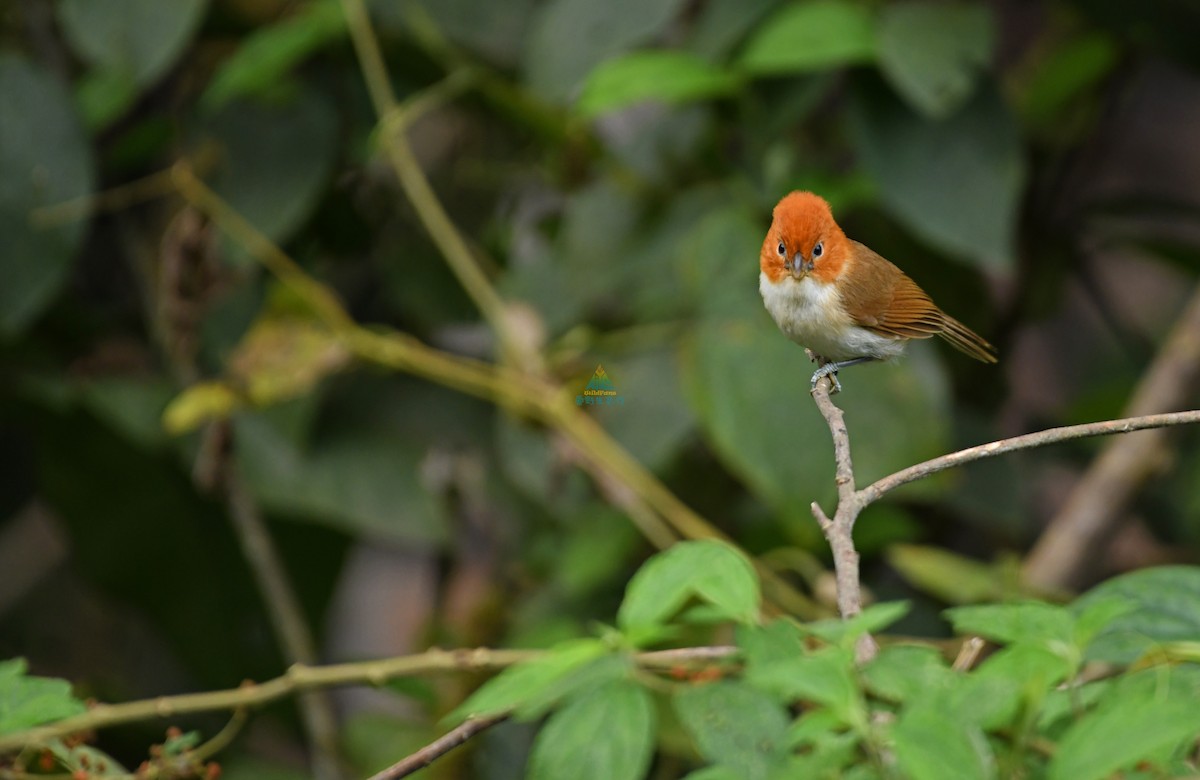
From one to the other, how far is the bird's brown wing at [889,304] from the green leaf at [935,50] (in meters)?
0.79

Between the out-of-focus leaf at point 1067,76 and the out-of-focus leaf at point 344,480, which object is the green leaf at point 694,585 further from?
the out-of-focus leaf at point 1067,76

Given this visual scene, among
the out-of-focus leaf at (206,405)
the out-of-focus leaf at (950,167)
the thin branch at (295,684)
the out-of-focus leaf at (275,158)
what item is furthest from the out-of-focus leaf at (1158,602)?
the out-of-focus leaf at (275,158)

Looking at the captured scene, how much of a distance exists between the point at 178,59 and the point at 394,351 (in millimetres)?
746

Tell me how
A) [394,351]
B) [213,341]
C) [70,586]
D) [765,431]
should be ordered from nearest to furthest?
[765,431], [394,351], [213,341], [70,586]

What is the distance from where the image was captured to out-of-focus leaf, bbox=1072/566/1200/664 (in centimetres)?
58

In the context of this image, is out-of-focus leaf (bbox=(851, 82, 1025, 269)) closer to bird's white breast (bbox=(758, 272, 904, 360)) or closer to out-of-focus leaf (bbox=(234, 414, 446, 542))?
out-of-focus leaf (bbox=(234, 414, 446, 542))

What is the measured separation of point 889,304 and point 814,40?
845mm

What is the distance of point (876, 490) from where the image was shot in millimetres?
458

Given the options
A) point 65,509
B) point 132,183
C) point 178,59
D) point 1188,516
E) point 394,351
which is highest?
point 178,59

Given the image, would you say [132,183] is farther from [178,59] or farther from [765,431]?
[765,431]

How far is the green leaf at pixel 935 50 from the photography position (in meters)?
1.25

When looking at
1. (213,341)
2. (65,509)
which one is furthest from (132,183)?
(65,509)

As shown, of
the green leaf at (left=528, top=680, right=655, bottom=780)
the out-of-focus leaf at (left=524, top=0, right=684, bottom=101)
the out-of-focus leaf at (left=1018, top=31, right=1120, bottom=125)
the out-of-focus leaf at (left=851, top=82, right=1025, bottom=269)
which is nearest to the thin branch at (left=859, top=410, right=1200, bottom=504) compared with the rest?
the green leaf at (left=528, top=680, right=655, bottom=780)

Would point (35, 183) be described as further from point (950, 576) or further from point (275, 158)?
point (950, 576)
